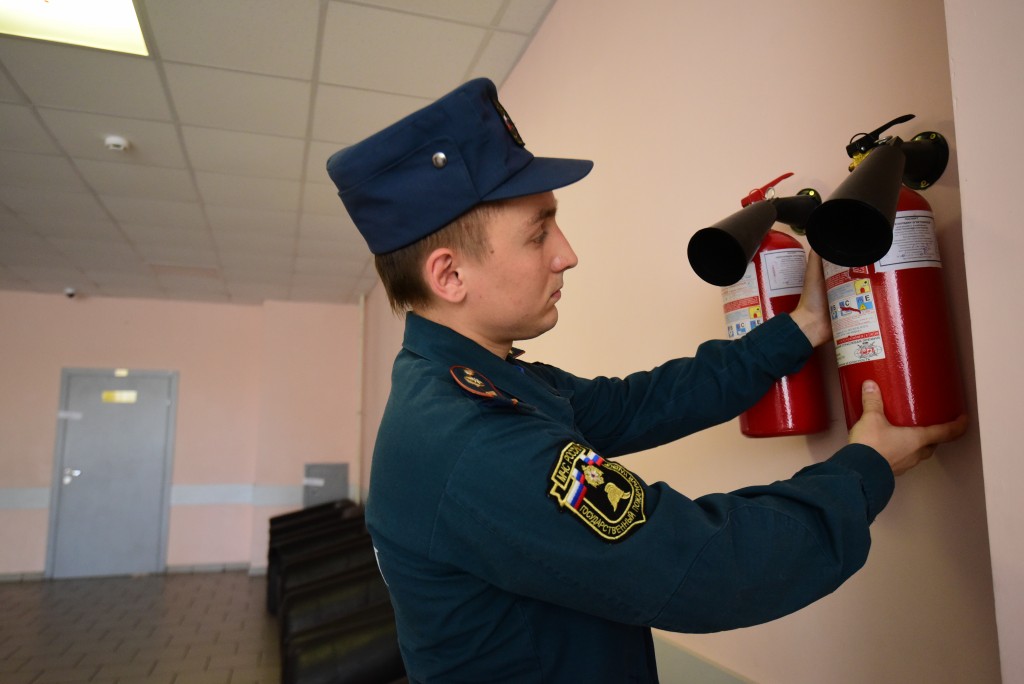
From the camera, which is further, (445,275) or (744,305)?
(744,305)

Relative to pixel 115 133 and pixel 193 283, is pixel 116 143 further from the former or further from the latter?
pixel 193 283

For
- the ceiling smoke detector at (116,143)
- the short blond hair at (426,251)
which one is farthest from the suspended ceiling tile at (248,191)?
the short blond hair at (426,251)

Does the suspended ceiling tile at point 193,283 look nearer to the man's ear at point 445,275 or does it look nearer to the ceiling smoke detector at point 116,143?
the ceiling smoke detector at point 116,143

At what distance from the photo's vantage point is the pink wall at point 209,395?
262 inches

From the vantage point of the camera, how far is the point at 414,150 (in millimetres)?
882

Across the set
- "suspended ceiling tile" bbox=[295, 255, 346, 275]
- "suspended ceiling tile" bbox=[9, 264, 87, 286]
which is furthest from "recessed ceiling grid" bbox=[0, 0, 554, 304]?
"suspended ceiling tile" bbox=[9, 264, 87, 286]

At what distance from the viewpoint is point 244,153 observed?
11.5 ft

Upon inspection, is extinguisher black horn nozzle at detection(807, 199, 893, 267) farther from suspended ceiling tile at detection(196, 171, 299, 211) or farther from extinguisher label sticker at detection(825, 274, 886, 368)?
suspended ceiling tile at detection(196, 171, 299, 211)

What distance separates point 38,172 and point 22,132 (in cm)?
54

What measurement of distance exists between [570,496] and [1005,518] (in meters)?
0.45

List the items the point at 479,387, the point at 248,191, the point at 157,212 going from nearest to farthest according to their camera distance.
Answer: the point at 479,387, the point at 248,191, the point at 157,212

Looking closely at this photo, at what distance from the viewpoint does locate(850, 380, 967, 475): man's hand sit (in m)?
0.80

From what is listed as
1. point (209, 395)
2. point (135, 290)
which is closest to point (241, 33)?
point (135, 290)

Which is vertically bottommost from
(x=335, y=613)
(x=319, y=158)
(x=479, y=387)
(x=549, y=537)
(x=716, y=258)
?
(x=335, y=613)
